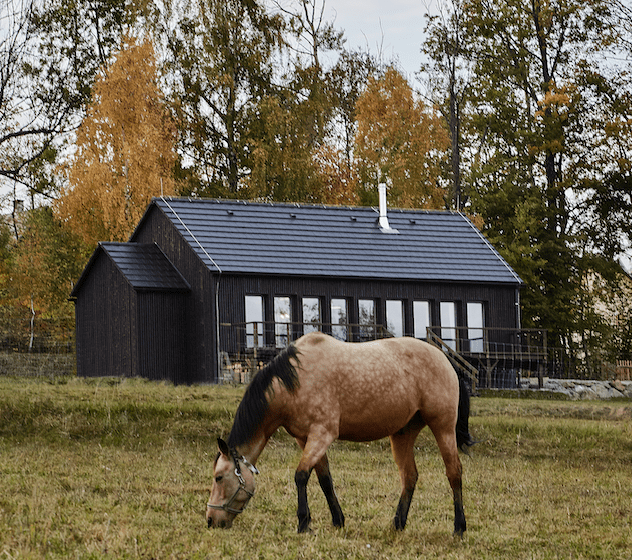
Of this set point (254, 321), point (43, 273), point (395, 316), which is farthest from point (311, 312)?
point (43, 273)

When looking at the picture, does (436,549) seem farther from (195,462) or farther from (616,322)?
(616,322)

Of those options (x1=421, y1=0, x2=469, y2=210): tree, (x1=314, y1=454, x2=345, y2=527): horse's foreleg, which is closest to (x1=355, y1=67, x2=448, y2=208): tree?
(x1=421, y1=0, x2=469, y2=210): tree

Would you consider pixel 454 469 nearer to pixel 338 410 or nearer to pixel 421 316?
pixel 338 410

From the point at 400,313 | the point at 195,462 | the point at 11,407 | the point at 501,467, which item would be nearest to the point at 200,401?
the point at 11,407

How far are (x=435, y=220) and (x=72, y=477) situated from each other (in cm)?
2277

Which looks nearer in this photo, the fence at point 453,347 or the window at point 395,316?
the fence at point 453,347

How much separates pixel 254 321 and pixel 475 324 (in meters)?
7.66

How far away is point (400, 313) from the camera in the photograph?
30.5 metres

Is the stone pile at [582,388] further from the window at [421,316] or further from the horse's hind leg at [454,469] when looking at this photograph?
the horse's hind leg at [454,469]

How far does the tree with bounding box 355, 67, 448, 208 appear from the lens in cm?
4009

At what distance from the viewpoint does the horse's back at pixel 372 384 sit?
357 inches

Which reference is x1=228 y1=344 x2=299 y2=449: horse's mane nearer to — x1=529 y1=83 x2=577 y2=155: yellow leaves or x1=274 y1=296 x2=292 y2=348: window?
x1=274 y1=296 x2=292 y2=348: window

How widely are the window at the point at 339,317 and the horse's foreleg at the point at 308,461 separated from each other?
20.3 m

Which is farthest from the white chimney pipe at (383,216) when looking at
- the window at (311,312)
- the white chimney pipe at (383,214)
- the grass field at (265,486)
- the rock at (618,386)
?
the grass field at (265,486)
